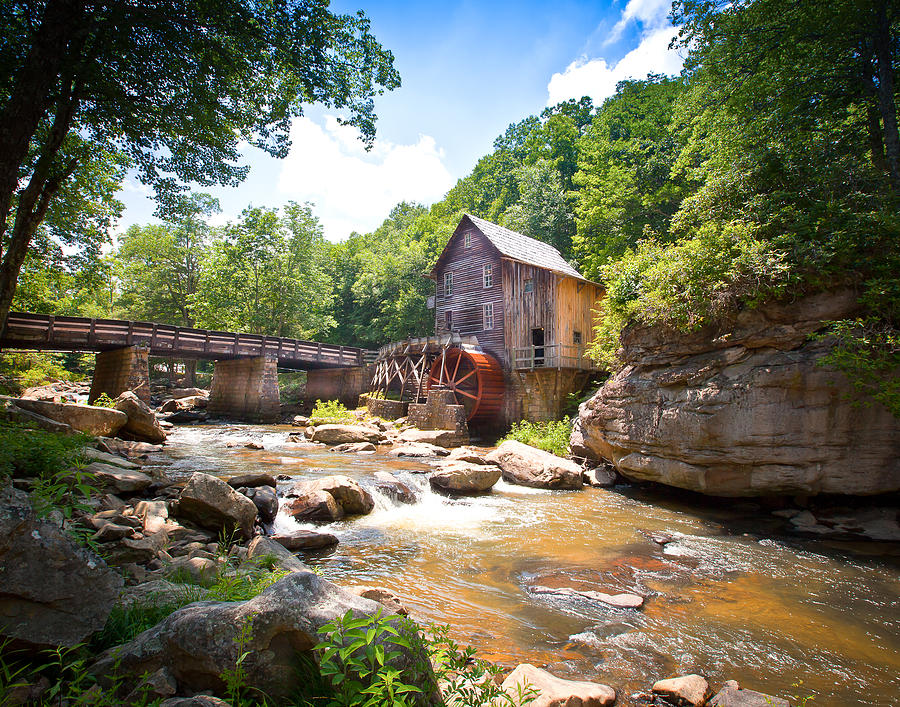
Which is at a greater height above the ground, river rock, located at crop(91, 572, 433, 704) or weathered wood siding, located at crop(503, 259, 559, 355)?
weathered wood siding, located at crop(503, 259, 559, 355)

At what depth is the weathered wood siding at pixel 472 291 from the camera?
2062cm

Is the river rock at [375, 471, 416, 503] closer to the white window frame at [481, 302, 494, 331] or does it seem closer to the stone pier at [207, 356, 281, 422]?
the white window frame at [481, 302, 494, 331]

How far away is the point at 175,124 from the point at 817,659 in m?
12.8

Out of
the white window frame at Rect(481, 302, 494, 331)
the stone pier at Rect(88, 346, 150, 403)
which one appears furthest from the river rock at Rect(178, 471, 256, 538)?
the white window frame at Rect(481, 302, 494, 331)

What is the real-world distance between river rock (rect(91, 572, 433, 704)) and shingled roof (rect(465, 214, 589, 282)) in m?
18.0

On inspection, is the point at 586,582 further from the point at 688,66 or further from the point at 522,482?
the point at 688,66

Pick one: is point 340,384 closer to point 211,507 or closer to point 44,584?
point 211,507

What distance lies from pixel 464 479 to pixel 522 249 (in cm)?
1455

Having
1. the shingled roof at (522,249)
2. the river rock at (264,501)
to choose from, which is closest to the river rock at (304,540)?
the river rock at (264,501)

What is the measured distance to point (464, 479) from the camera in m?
9.55

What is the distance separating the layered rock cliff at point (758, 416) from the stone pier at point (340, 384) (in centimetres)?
2131

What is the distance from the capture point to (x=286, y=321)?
32406 mm

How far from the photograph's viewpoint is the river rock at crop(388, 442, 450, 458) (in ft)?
45.1

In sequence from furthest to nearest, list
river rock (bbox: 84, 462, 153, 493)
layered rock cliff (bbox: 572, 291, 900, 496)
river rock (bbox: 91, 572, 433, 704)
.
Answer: layered rock cliff (bbox: 572, 291, 900, 496), river rock (bbox: 84, 462, 153, 493), river rock (bbox: 91, 572, 433, 704)
